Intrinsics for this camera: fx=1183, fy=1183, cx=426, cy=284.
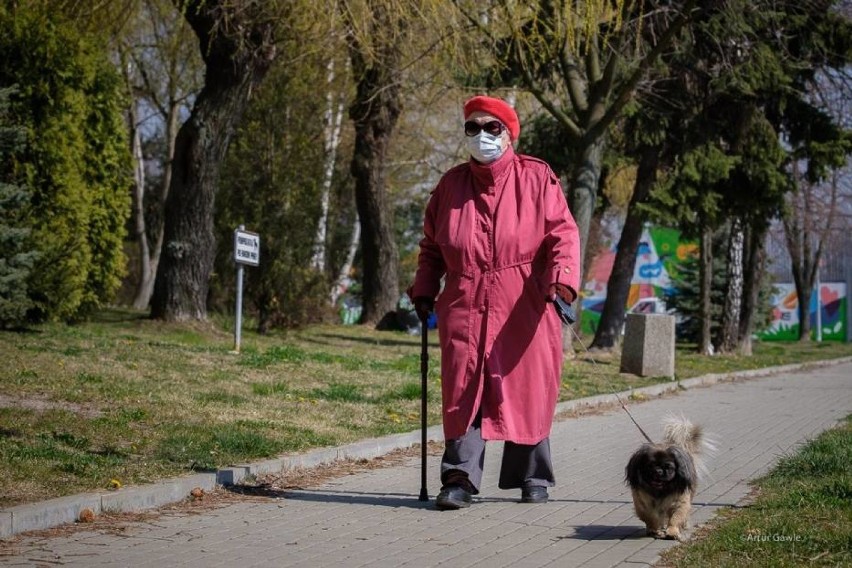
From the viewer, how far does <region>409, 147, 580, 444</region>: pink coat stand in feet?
23.1

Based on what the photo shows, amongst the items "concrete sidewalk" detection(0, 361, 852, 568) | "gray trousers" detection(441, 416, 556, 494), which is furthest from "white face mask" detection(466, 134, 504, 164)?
"concrete sidewalk" detection(0, 361, 852, 568)

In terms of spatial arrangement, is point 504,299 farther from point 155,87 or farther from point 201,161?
point 155,87

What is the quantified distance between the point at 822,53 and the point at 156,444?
18.3 m

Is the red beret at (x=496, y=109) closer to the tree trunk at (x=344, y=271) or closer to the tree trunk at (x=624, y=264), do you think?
the tree trunk at (x=344, y=271)

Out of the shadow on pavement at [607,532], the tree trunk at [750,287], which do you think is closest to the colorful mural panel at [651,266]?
the tree trunk at [750,287]

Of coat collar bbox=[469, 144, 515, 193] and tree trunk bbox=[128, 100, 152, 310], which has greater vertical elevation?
tree trunk bbox=[128, 100, 152, 310]

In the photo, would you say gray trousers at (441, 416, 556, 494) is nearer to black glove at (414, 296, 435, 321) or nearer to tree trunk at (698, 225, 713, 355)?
black glove at (414, 296, 435, 321)

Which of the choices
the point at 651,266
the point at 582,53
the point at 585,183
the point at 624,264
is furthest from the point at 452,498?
the point at 651,266

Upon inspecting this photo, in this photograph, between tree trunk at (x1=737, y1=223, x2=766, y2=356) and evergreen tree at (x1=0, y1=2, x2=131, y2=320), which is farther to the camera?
tree trunk at (x1=737, y1=223, x2=766, y2=356)

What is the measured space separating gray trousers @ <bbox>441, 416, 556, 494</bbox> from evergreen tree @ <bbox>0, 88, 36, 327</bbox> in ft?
25.3

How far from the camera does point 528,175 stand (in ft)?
24.0

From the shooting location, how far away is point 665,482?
600 centimetres

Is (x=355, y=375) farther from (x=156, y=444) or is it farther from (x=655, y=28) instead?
(x=655, y=28)

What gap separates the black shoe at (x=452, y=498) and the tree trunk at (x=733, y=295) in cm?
2027
